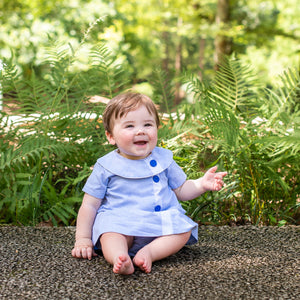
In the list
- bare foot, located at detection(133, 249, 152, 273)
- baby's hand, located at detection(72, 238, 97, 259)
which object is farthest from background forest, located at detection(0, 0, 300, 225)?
bare foot, located at detection(133, 249, 152, 273)

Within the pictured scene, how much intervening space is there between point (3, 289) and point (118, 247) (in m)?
0.55

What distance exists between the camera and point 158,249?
1984mm

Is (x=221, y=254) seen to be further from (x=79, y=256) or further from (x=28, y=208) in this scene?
(x=28, y=208)

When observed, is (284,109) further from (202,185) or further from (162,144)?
(202,185)

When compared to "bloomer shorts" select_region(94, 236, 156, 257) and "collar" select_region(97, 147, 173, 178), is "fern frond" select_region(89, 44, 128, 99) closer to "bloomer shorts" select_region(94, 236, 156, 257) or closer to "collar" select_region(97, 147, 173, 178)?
"collar" select_region(97, 147, 173, 178)

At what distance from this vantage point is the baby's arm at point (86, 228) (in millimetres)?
2057

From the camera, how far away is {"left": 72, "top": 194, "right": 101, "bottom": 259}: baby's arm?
206 centimetres

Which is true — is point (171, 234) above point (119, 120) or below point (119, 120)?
below

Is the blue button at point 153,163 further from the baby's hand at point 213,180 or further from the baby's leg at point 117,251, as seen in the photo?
the baby's leg at point 117,251

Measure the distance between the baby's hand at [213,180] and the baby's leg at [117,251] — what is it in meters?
0.52

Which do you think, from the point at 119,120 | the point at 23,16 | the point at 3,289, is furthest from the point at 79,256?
the point at 23,16

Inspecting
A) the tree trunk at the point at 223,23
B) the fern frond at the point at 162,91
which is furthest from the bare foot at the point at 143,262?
the tree trunk at the point at 223,23

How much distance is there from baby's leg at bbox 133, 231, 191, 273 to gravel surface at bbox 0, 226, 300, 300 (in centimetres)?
4

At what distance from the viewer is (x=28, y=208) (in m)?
2.73
